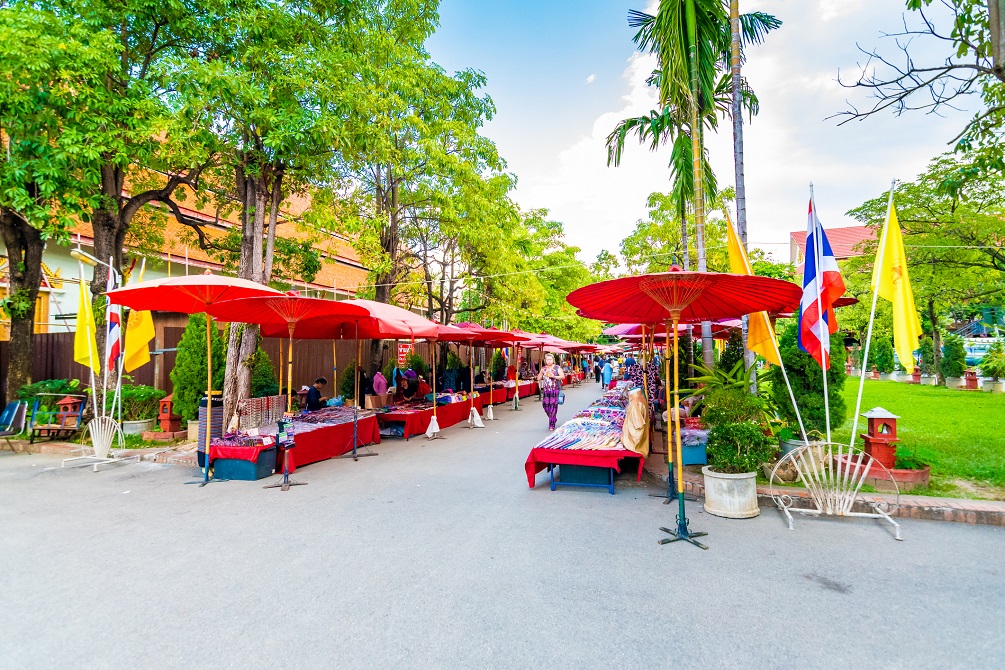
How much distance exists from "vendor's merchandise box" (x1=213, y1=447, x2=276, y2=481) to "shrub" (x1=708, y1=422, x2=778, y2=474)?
6.56 metres

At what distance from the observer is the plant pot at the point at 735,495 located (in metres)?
5.87

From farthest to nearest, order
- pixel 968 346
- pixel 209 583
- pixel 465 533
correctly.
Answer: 1. pixel 968 346
2. pixel 465 533
3. pixel 209 583

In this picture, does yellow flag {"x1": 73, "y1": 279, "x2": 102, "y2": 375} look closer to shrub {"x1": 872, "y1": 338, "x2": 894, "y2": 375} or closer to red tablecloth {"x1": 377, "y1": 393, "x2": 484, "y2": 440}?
red tablecloth {"x1": 377, "y1": 393, "x2": 484, "y2": 440}

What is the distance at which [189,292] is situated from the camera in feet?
25.6

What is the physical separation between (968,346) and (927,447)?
36400 millimetres

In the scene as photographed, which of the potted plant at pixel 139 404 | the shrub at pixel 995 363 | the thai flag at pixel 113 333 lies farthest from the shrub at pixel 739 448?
the shrub at pixel 995 363

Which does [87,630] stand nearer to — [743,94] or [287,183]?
[287,183]

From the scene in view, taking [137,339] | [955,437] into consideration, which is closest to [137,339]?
[137,339]

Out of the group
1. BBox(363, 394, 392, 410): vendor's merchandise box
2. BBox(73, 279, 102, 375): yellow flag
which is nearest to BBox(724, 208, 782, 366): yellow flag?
BBox(363, 394, 392, 410): vendor's merchandise box


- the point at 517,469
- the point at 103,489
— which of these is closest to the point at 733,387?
the point at 517,469

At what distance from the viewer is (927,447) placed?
338 inches

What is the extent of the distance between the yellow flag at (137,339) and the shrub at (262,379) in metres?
2.77

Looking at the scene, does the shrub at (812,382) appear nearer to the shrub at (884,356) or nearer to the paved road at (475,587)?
the paved road at (475,587)

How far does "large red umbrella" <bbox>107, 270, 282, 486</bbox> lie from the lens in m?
7.48
